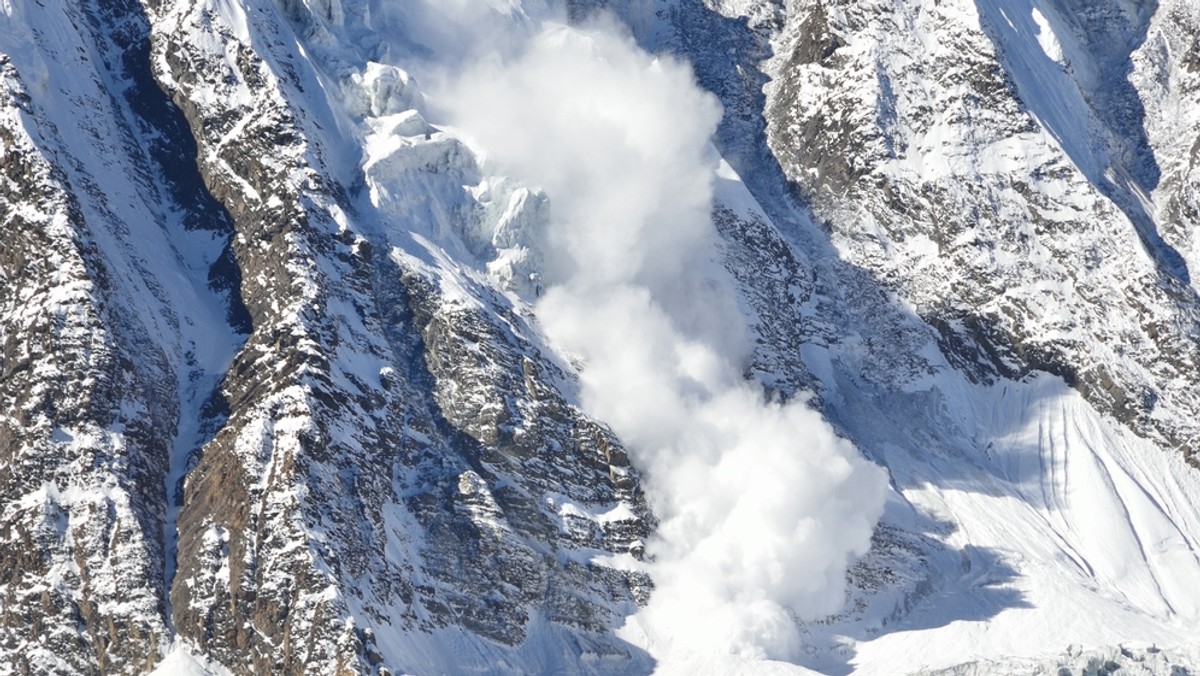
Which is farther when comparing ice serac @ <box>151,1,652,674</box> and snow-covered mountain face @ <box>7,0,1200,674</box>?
ice serac @ <box>151,1,652,674</box>

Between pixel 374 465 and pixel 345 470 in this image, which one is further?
pixel 374 465

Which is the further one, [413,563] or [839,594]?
[839,594]

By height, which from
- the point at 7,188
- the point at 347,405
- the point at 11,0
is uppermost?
the point at 11,0

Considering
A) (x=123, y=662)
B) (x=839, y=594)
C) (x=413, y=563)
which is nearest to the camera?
(x=123, y=662)

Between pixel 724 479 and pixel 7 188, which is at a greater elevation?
pixel 7 188

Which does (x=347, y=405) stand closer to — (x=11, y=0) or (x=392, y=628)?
(x=392, y=628)

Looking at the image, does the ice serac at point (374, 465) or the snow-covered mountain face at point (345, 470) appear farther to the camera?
the ice serac at point (374, 465)

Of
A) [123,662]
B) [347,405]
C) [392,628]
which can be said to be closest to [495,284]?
[347,405]

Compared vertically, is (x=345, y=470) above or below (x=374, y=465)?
below

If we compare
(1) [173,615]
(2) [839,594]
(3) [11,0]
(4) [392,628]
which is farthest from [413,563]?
(3) [11,0]

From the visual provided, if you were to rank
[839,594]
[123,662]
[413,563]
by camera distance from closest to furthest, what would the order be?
[123,662], [413,563], [839,594]
